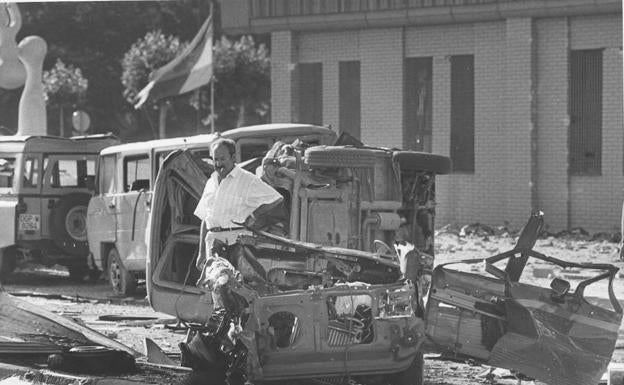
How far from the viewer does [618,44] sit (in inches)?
911

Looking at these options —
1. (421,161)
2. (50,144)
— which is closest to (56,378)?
(421,161)

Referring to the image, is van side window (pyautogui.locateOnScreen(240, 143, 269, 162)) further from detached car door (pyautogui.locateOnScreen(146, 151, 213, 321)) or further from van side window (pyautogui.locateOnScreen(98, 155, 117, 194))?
van side window (pyautogui.locateOnScreen(98, 155, 117, 194))

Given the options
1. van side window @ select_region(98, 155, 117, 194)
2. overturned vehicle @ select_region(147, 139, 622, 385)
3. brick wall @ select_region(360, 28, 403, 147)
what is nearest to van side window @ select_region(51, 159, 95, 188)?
van side window @ select_region(98, 155, 117, 194)

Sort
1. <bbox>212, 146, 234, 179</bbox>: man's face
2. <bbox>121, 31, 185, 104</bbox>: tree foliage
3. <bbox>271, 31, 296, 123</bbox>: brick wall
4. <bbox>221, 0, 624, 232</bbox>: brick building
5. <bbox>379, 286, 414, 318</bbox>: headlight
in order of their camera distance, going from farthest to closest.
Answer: <bbox>121, 31, 185, 104</bbox>: tree foliage, <bbox>271, 31, 296, 123</bbox>: brick wall, <bbox>221, 0, 624, 232</bbox>: brick building, <bbox>212, 146, 234, 179</bbox>: man's face, <bbox>379, 286, 414, 318</bbox>: headlight

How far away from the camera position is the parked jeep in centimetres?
1914

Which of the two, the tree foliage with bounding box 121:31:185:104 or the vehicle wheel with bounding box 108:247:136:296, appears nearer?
the vehicle wheel with bounding box 108:247:136:296

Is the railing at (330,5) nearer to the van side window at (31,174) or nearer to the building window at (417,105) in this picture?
the building window at (417,105)

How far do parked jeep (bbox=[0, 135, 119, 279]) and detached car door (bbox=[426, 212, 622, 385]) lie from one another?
34.7 ft

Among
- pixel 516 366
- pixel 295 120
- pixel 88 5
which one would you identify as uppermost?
pixel 88 5

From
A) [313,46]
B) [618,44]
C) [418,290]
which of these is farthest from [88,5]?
[418,290]

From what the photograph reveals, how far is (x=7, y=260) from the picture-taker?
19.6 metres

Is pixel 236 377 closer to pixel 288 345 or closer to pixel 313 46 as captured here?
pixel 288 345

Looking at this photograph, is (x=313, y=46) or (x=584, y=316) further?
(x=313, y=46)

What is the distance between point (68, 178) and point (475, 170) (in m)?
8.33
